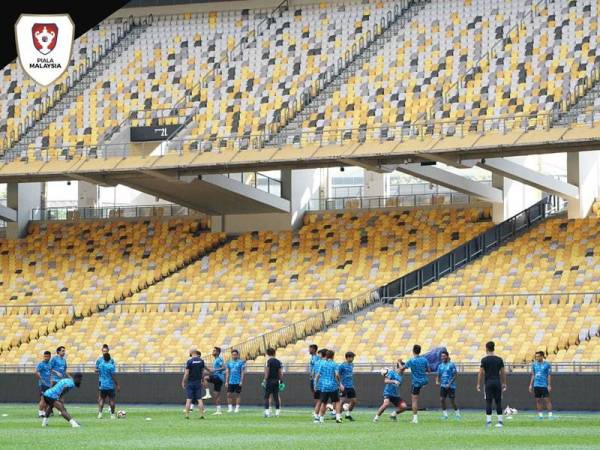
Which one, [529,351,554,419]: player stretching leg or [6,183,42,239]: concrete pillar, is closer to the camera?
[529,351,554,419]: player stretching leg

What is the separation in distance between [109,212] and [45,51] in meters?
27.0

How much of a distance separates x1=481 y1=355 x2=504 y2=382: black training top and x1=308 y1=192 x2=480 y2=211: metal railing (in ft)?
62.6

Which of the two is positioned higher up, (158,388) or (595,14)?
(595,14)

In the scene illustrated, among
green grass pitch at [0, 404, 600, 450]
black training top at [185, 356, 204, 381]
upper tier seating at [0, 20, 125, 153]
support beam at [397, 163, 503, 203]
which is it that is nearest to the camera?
green grass pitch at [0, 404, 600, 450]

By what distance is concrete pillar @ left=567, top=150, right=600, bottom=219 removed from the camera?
37812mm

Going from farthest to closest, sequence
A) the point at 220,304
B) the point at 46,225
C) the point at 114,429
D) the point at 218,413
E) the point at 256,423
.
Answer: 1. the point at 46,225
2. the point at 220,304
3. the point at 218,413
4. the point at 256,423
5. the point at 114,429

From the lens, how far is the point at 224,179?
40.2 metres

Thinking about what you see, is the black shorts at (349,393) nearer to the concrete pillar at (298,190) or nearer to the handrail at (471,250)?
the handrail at (471,250)

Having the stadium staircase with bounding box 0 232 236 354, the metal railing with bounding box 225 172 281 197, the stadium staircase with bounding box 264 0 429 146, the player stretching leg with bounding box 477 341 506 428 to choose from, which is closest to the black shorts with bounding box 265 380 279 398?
the player stretching leg with bounding box 477 341 506 428

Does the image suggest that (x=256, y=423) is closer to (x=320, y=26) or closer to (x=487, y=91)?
(x=487, y=91)

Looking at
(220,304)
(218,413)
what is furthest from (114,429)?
(220,304)

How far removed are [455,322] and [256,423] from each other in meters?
10.9

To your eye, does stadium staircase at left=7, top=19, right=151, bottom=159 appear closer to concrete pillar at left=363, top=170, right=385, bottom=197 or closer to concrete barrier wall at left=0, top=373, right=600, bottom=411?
concrete pillar at left=363, top=170, right=385, bottom=197

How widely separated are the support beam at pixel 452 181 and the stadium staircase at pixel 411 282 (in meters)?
0.91
